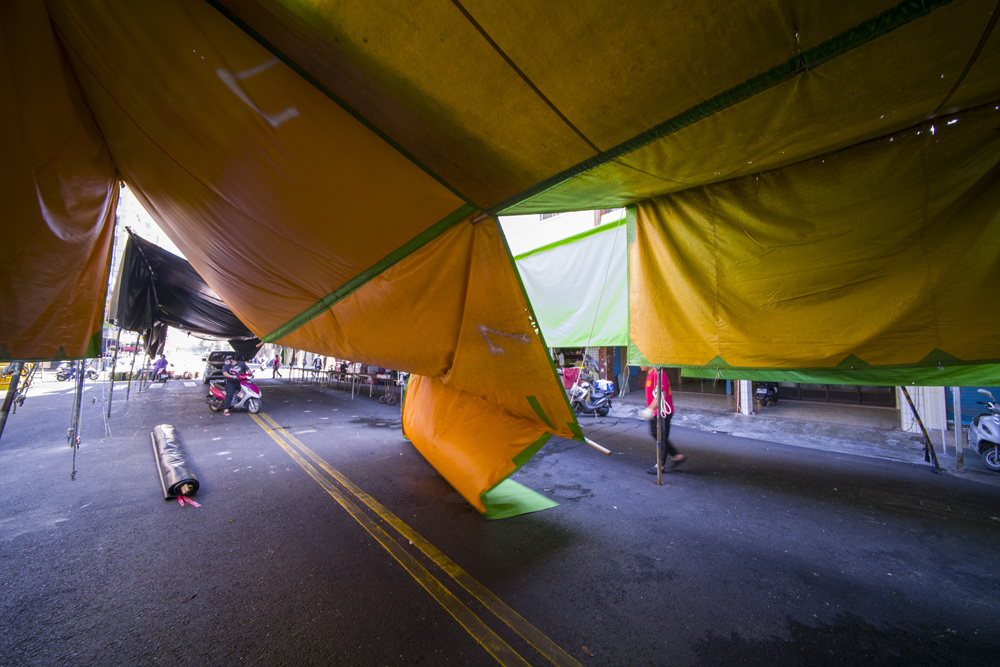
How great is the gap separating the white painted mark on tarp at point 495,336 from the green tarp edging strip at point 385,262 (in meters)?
0.80

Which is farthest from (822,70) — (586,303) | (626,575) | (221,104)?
(586,303)

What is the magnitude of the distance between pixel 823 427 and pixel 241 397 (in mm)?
15098

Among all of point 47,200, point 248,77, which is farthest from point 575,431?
point 47,200

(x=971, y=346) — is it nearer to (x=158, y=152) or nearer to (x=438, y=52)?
(x=438, y=52)

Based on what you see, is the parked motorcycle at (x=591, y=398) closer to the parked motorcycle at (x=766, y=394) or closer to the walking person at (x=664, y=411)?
the walking person at (x=664, y=411)

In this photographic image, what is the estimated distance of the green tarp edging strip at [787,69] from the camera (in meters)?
1.29

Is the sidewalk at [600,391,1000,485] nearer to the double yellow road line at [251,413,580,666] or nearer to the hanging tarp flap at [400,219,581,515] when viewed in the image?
the hanging tarp flap at [400,219,581,515]

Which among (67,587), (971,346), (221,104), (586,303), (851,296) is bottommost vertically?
(67,587)

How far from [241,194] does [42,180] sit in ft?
4.29

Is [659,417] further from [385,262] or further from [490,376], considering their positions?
[385,262]

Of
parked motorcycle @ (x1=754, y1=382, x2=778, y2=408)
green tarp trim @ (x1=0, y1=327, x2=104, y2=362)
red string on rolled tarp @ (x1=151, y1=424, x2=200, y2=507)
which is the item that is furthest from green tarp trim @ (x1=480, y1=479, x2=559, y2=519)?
parked motorcycle @ (x1=754, y1=382, x2=778, y2=408)

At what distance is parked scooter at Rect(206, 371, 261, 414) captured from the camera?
942cm

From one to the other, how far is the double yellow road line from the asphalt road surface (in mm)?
16

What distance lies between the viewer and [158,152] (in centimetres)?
251
